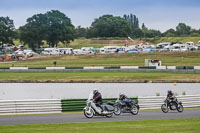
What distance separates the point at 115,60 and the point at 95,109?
66572 millimetres

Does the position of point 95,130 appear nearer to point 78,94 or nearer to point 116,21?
point 78,94

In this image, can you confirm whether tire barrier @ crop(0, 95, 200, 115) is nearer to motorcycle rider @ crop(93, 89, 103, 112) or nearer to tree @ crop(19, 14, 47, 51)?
motorcycle rider @ crop(93, 89, 103, 112)

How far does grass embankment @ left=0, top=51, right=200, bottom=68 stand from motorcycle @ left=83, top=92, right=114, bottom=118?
5495 centimetres

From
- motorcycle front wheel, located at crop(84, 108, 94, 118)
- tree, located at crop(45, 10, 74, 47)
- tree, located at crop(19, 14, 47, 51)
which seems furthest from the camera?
tree, located at crop(45, 10, 74, 47)

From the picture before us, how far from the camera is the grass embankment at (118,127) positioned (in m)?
19.1

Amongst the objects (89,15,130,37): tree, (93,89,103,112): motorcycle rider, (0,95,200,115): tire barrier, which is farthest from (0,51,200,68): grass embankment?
(89,15,130,37): tree

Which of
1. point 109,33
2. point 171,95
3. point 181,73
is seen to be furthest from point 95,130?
Answer: point 109,33

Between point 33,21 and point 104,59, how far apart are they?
60877mm

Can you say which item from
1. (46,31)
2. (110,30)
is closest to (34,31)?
(46,31)

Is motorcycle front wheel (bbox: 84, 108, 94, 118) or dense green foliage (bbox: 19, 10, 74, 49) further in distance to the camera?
dense green foliage (bbox: 19, 10, 74, 49)

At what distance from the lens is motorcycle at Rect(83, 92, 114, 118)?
23797mm

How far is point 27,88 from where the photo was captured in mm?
56875

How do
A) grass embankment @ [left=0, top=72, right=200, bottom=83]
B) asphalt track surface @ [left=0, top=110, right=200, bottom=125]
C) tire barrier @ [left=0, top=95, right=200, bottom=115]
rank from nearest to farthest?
asphalt track surface @ [left=0, top=110, right=200, bottom=125]
tire barrier @ [left=0, top=95, right=200, bottom=115]
grass embankment @ [left=0, top=72, right=200, bottom=83]

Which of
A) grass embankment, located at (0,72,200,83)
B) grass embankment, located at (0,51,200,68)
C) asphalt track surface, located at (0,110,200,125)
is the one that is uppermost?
asphalt track surface, located at (0,110,200,125)
